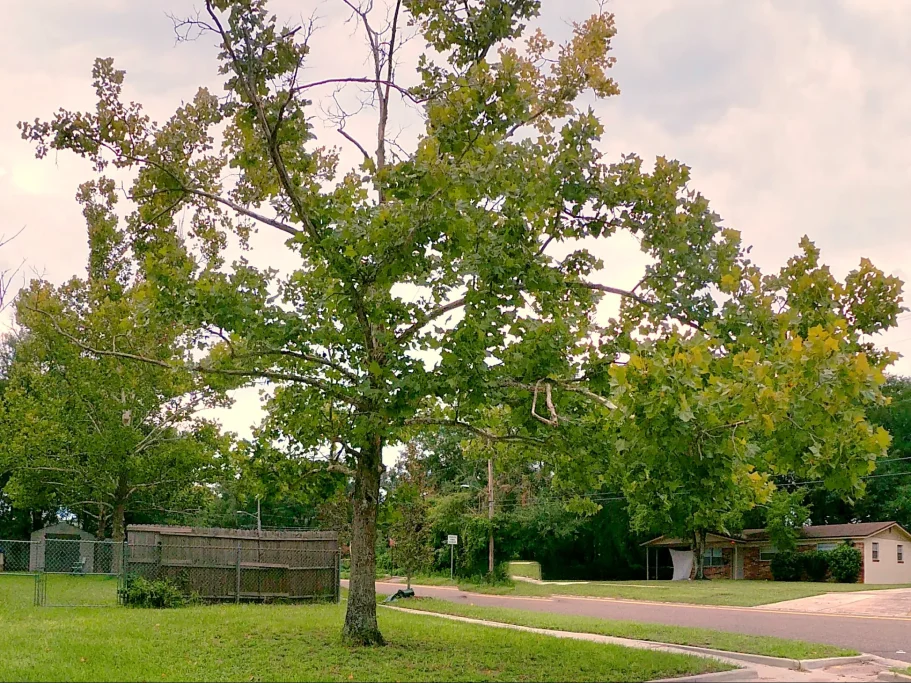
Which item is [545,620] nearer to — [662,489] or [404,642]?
[404,642]

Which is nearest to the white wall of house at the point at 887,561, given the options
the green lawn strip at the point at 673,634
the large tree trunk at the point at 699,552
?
the large tree trunk at the point at 699,552

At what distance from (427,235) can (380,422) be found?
7.44 feet

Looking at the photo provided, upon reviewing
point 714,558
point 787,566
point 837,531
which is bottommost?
point 714,558

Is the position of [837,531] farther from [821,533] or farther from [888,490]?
[888,490]

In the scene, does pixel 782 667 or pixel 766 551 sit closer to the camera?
pixel 782 667

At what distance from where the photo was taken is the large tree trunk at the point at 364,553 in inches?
448

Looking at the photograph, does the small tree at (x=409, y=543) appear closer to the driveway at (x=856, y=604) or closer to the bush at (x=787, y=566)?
the driveway at (x=856, y=604)

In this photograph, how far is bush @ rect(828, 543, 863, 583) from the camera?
118 feet

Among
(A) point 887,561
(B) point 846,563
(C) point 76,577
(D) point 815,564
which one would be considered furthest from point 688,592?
(C) point 76,577

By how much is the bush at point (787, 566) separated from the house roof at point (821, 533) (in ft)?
4.69

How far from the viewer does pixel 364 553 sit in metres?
11.7

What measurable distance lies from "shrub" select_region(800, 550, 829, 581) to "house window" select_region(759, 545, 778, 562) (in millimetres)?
2061

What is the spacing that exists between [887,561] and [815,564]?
116 inches

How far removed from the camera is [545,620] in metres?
17.1
